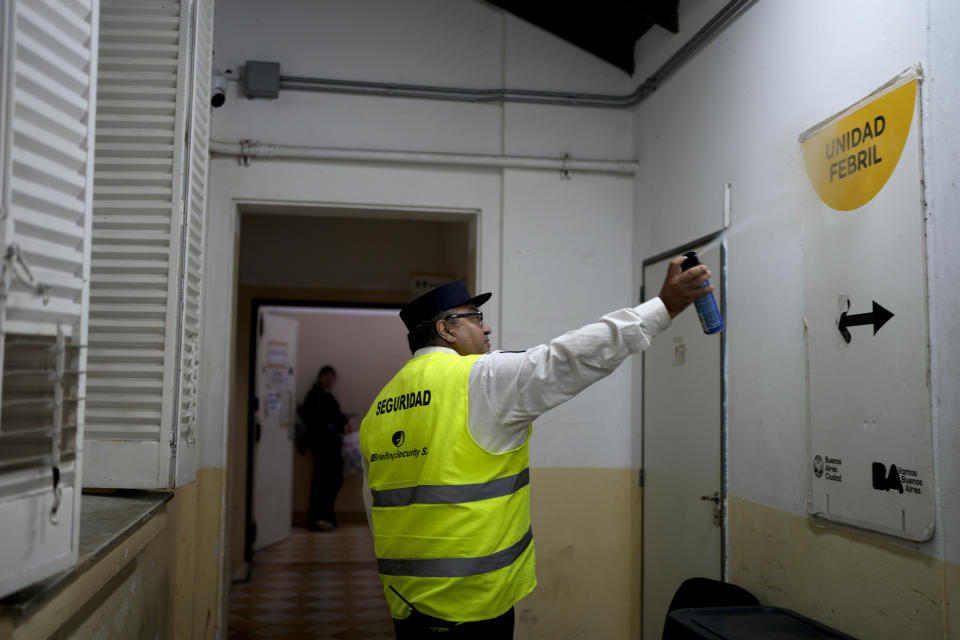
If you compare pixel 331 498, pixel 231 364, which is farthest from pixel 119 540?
pixel 331 498

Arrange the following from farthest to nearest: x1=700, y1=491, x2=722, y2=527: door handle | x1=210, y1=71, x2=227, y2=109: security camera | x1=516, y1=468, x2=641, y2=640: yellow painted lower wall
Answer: x1=516, y1=468, x2=641, y2=640: yellow painted lower wall → x1=210, y1=71, x2=227, y2=109: security camera → x1=700, y1=491, x2=722, y2=527: door handle

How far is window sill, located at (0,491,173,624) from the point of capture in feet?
4.55

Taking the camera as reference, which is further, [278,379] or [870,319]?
[278,379]

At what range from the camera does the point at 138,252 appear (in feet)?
8.84

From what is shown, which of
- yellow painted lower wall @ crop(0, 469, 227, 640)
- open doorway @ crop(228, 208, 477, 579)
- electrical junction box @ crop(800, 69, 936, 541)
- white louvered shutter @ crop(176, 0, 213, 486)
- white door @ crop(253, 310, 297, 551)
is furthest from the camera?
white door @ crop(253, 310, 297, 551)

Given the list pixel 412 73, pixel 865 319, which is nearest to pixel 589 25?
pixel 412 73

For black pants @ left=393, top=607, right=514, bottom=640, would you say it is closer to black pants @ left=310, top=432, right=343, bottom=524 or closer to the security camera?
the security camera

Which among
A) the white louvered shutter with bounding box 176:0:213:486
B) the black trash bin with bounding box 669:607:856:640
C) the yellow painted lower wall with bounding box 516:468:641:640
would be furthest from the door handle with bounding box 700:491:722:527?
the white louvered shutter with bounding box 176:0:213:486

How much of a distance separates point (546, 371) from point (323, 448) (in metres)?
6.69

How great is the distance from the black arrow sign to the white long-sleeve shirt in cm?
67

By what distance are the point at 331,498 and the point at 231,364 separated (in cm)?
475

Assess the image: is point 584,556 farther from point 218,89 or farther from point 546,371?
point 218,89

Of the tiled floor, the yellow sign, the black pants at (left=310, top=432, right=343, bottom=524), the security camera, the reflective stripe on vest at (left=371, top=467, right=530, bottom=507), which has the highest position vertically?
the security camera

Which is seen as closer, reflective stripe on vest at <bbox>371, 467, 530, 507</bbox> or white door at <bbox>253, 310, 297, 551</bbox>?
reflective stripe on vest at <bbox>371, 467, 530, 507</bbox>
